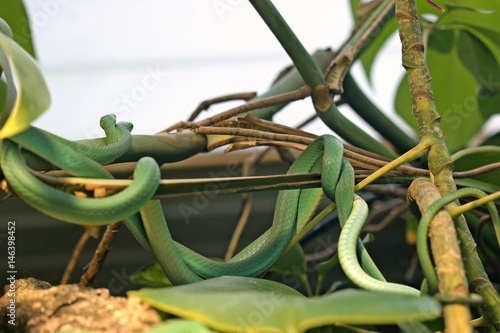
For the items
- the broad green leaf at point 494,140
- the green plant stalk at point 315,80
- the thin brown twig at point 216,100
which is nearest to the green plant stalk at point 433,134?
the green plant stalk at point 315,80

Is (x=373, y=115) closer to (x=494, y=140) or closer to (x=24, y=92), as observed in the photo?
(x=494, y=140)

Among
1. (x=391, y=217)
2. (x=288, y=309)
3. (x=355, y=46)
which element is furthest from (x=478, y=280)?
(x=391, y=217)

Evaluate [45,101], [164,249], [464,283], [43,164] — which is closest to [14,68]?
[45,101]

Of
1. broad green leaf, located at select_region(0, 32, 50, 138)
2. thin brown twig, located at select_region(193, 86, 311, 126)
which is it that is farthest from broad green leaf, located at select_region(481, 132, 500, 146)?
broad green leaf, located at select_region(0, 32, 50, 138)

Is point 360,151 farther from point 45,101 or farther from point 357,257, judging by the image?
point 45,101

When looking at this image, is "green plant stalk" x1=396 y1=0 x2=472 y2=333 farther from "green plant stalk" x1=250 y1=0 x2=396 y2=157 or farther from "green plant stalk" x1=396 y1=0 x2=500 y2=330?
"green plant stalk" x1=250 y1=0 x2=396 y2=157

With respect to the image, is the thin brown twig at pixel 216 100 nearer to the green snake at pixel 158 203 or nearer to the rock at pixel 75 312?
the green snake at pixel 158 203
